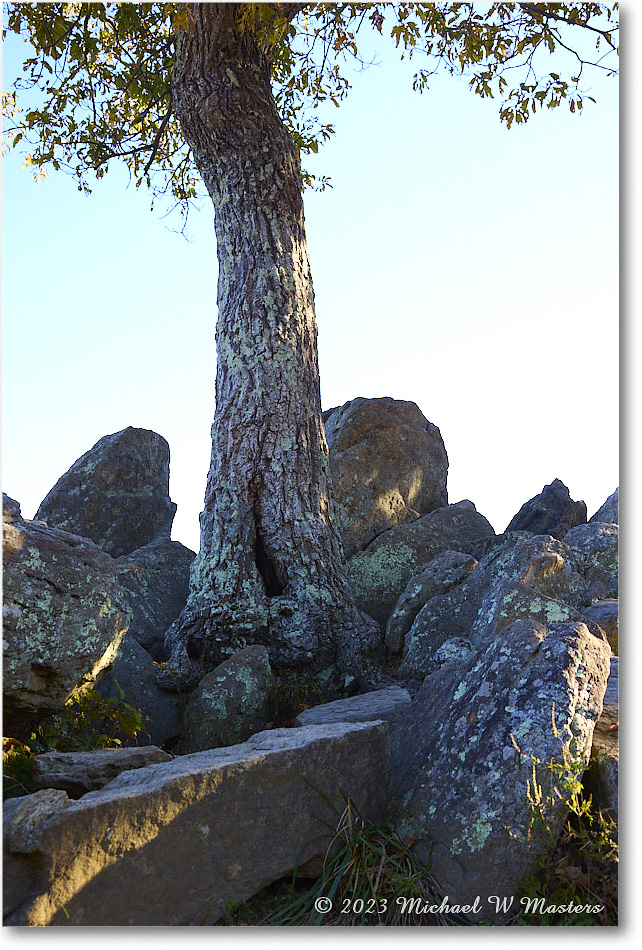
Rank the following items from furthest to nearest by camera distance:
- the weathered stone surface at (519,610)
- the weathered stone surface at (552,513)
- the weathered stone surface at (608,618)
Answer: the weathered stone surface at (552,513), the weathered stone surface at (608,618), the weathered stone surface at (519,610)

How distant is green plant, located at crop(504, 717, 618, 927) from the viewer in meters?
3.37

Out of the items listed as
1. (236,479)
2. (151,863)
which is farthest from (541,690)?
(236,479)

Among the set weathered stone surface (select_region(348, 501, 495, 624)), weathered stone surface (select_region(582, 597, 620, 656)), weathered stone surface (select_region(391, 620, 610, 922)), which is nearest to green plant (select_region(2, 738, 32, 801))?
weathered stone surface (select_region(391, 620, 610, 922))

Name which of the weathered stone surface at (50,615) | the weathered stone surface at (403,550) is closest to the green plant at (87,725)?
the weathered stone surface at (50,615)

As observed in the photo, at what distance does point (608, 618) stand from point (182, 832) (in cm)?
329

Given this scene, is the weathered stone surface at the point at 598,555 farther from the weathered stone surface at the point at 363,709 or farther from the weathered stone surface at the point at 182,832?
the weathered stone surface at the point at 182,832

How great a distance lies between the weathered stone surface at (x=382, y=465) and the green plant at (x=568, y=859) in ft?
15.8

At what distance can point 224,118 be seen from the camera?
673 cm

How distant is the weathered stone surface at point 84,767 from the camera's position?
3.76 meters

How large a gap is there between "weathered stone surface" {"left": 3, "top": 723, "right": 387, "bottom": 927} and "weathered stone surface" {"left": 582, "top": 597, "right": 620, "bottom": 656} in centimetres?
221

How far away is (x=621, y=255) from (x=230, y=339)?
333 centimetres

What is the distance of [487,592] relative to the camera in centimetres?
603

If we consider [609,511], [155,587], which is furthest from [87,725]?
[609,511]

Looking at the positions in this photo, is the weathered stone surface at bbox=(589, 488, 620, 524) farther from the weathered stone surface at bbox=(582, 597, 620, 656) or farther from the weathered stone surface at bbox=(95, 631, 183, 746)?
the weathered stone surface at bbox=(95, 631, 183, 746)
